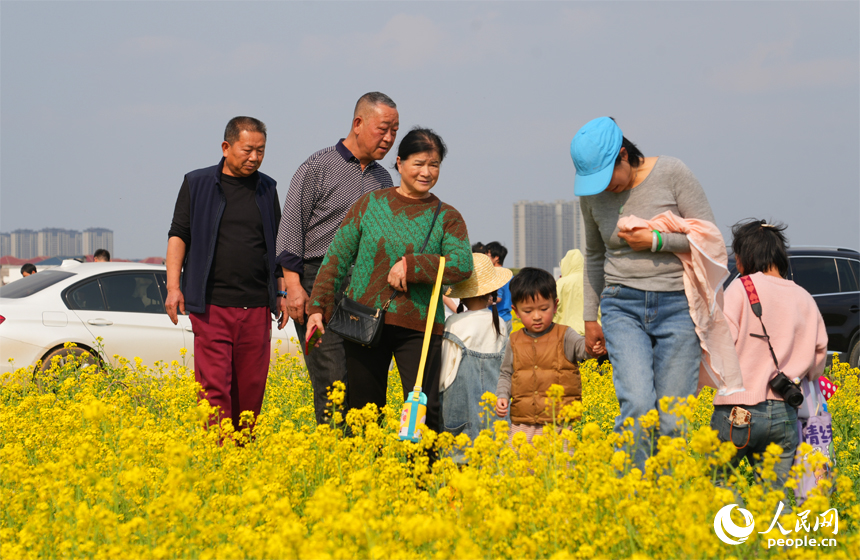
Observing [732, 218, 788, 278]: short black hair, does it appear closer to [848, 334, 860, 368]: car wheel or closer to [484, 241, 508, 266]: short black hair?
[484, 241, 508, 266]: short black hair

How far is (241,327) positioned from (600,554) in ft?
9.07

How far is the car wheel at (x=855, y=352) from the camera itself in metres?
9.87

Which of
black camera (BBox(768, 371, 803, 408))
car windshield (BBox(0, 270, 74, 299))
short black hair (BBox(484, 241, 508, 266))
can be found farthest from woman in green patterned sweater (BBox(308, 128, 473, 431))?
short black hair (BBox(484, 241, 508, 266))

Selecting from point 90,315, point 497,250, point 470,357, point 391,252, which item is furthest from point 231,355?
point 497,250

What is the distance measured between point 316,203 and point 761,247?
233 cm

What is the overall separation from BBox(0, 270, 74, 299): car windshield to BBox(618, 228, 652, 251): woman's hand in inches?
255

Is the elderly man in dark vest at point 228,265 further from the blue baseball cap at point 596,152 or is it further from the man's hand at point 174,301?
the blue baseball cap at point 596,152

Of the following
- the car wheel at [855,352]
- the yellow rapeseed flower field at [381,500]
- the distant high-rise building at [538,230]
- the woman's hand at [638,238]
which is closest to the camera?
the yellow rapeseed flower field at [381,500]

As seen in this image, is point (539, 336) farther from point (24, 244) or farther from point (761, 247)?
point (24, 244)

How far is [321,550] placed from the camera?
2.07 m

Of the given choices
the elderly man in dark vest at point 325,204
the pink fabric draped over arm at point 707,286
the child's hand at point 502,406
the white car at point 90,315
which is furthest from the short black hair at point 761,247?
the white car at point 90,315

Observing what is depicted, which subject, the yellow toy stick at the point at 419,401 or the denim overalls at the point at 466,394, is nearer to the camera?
the yellow toy stick at the point at 419,401

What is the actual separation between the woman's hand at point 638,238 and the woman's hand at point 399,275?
998 mm

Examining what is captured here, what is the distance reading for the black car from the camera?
960 cm
